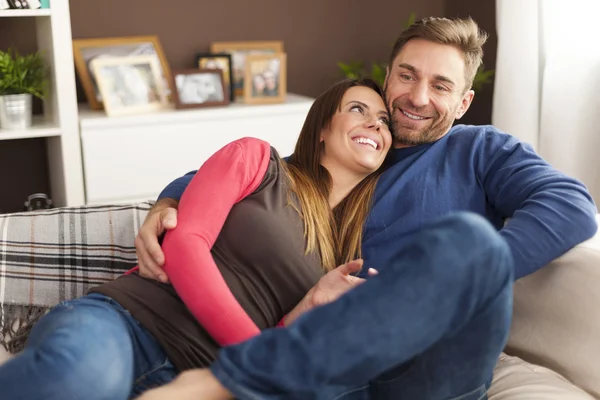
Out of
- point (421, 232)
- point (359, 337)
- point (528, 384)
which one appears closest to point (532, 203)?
point (528, 384)

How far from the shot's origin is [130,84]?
2.99m

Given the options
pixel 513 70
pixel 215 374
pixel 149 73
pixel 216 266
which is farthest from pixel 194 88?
pixel 215 374

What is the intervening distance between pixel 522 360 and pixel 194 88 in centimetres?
185

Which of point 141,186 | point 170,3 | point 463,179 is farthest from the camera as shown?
point 170,3

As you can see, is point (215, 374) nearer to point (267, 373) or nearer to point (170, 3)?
point (267, 373)

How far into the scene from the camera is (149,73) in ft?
10.1

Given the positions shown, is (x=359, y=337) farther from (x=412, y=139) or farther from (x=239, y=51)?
(x=239, y=51)

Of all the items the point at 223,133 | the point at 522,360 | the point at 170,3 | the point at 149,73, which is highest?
the point at 170,3

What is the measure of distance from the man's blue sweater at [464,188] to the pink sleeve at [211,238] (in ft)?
0.77

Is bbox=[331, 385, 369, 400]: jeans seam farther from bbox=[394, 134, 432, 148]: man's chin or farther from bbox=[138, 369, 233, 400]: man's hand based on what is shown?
bbox=[394, 134, 432, 148]: man's chin

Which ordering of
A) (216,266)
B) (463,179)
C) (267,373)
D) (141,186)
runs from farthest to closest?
(141,186), (463,179), (216,266), (267,373)

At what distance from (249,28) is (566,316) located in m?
2.25

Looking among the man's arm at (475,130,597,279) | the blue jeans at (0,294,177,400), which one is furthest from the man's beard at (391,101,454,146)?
the blue jeans at (0,294,177,400)

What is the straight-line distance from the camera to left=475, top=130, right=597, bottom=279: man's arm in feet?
4.92
